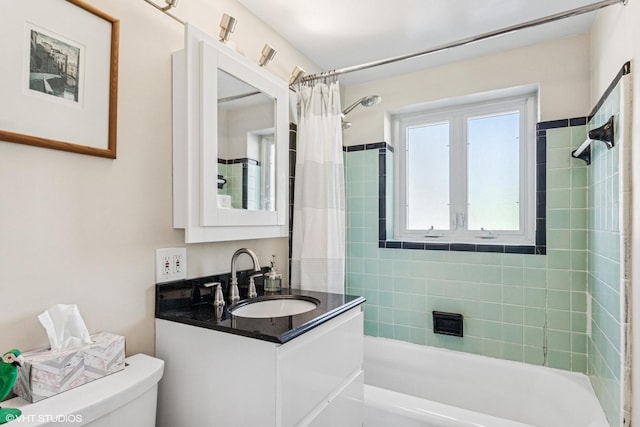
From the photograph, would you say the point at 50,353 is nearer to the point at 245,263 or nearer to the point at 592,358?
the point at 245,263

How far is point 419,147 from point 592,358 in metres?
1.60

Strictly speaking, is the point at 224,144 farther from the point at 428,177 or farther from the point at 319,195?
the point at 428,177

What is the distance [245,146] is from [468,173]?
1.56m

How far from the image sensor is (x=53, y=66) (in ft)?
3.34

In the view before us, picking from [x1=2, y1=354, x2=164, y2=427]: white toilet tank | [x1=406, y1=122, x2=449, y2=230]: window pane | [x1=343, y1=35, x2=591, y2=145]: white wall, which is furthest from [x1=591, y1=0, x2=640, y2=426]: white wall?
[x1=2, y1=354, x2=164, y2=427]: white toilet tank

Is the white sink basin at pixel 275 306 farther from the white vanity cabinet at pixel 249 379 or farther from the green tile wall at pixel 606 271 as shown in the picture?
the green tile wall at pixel 606 271

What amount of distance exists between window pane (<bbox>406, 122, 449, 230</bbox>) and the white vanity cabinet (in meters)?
1.33

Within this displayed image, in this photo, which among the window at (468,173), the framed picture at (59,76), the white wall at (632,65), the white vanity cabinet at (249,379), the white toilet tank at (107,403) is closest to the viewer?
the white toilet tank at (107,403)

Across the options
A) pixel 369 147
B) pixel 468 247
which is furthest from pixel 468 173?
pixel 369 147

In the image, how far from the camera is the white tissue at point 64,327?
3.07 feet

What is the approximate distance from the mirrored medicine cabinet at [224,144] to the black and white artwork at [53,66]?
13.6 inches

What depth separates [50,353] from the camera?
3.02 feet

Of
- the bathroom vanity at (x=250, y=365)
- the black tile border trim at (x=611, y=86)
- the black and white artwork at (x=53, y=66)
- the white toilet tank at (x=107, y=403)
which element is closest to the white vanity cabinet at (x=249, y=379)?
the bathroom vanity at (x=250, y=365)

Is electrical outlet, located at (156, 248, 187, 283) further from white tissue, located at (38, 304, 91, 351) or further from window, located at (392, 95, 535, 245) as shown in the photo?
window, located at (392, 95, 535, 245)
